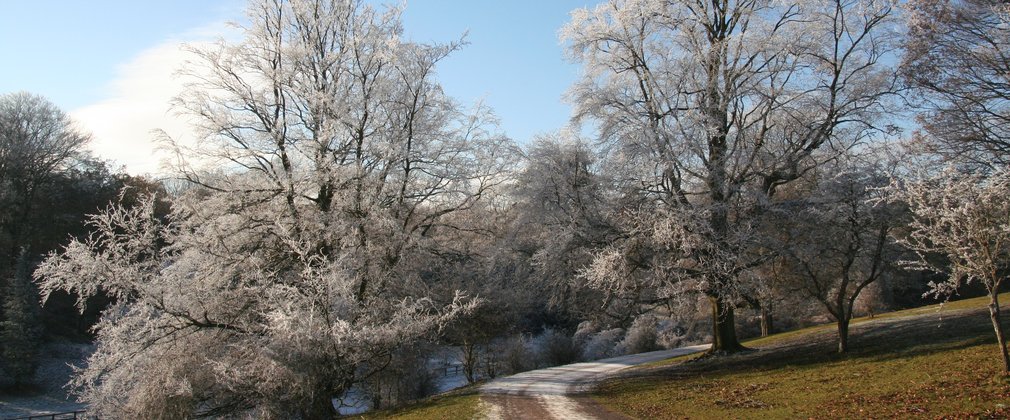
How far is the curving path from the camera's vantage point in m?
13.5

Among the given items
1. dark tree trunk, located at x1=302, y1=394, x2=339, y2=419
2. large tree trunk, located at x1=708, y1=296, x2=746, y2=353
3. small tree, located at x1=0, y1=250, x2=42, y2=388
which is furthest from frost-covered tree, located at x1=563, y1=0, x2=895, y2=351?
small tree, located at x1=0, y1=250, x2=42, y2=388

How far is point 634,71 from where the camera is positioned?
68.8ft

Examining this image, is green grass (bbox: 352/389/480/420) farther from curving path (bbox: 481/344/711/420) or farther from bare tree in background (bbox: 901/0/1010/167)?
bare tree in background (bbox: 901/0/1010/167)

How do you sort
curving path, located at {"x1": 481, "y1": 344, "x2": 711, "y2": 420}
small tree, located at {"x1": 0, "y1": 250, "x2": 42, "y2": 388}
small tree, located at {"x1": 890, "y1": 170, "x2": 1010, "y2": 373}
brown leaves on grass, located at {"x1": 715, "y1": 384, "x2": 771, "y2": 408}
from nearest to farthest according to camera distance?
small tree, located at {"x1": 890, "y1": 170, "x2": 1010, "y2": 373} → brown leaves on grass, located at {"x1": 715, "y1": 384, "x2": 771, "y2": 408} → curving path, located at {"x1": 481, "y1": 344, "x2": 711, "y2": 420} → small tree, located at {"x1": 0, "y1": 250, "x2": 42, "y2": 388}

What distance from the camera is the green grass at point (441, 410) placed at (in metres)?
14.1

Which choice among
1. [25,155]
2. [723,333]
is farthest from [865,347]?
[25,155]

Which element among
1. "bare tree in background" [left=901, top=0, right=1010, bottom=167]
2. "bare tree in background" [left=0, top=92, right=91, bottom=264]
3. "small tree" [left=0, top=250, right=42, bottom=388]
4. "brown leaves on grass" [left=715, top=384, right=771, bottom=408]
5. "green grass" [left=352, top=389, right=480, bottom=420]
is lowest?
"green grass" [left=352, top=389, right=480, bottom=420]

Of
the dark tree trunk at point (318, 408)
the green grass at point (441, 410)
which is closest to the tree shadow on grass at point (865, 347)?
the green grass at point (441, 410)

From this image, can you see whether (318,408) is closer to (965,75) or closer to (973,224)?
(973,224)

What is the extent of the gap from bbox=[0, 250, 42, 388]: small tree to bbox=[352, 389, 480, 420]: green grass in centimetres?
2975

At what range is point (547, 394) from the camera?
645 inches

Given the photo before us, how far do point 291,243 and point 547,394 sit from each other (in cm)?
709

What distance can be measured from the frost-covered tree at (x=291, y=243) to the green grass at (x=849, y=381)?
550 cm

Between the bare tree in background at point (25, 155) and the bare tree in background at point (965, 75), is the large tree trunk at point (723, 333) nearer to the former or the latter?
the bare tree in background at point (965, 75)
